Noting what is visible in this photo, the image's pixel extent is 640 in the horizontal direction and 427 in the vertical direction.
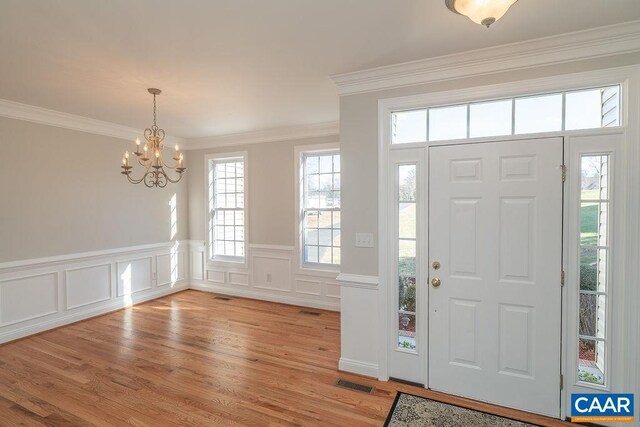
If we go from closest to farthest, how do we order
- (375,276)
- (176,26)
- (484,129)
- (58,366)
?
(176,26) → (484,129) → (375,276) → (58,366)

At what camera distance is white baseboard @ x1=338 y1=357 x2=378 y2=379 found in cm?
277

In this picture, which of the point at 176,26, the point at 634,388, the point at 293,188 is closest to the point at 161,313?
the point at 293,188

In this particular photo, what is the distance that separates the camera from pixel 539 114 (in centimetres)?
229

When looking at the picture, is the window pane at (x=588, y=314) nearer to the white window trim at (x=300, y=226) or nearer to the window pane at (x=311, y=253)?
the white window trim at (x=300, y=226)

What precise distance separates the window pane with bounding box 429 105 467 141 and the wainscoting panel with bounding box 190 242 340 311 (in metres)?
2.65

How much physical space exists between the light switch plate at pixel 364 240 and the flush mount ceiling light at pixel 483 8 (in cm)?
184

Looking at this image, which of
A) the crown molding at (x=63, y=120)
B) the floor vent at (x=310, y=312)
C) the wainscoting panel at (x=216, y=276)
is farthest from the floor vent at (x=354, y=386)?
the crown molding at (x=63, y=120)

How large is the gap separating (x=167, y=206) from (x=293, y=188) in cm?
235

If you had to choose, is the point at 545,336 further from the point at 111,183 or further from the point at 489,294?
the point at 111,183

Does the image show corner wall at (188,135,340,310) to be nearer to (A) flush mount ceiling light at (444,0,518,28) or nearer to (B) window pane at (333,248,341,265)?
(B) window pane at (333,248,341,265)

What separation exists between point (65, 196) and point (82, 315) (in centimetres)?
162

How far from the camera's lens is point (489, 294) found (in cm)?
242

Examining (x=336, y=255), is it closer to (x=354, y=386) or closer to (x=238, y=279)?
(x=238, y=279)

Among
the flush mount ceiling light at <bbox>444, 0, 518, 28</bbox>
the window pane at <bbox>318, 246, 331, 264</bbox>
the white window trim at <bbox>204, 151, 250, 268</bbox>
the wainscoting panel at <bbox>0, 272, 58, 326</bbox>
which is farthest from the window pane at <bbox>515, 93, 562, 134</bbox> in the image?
the wainscoting panel at <bbox>0, 272, 58, 326</bbox>
